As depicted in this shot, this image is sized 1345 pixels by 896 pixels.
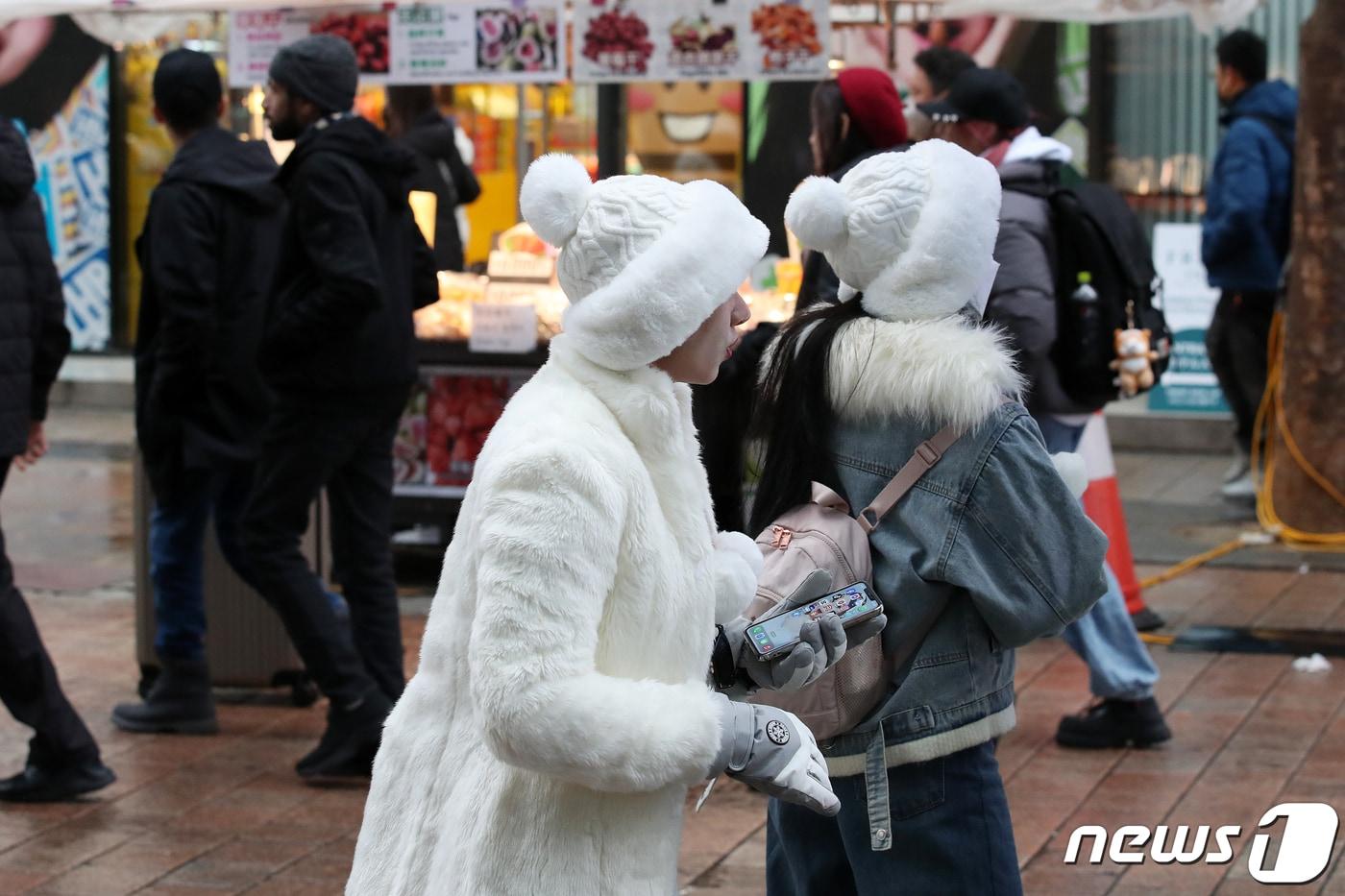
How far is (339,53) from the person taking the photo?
5.69 m

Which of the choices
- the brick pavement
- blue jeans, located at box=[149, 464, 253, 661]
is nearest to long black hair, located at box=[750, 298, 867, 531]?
the brick pavement

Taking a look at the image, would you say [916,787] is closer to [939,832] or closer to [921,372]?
[939,832]

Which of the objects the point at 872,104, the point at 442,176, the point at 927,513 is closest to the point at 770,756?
the point at 927,513

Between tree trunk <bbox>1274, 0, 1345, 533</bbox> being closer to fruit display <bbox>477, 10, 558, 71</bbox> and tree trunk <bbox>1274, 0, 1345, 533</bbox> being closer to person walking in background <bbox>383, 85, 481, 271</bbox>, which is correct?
fruit display <bbox>477, 10, 558, 71</bbox>

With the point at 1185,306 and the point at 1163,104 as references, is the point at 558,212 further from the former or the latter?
the point at 1163,104

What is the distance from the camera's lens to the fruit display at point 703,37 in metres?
8.18

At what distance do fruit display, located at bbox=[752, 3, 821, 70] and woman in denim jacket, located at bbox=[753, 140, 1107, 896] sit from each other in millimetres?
4876

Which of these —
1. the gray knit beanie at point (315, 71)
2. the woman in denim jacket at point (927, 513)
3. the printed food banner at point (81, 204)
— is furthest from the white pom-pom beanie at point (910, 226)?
the printed food banner at point (81, 204)

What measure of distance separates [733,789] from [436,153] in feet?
15.9

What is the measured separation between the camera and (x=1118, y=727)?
19.5ft

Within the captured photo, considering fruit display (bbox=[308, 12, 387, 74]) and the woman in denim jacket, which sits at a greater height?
fruit display (bbox=[308, 12, 387, 74])

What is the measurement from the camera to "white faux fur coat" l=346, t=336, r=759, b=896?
7.57ft

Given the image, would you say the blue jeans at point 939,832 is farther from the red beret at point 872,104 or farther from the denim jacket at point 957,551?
the red beret at point 872,104

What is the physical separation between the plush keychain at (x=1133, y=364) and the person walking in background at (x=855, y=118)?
36.4 inches
